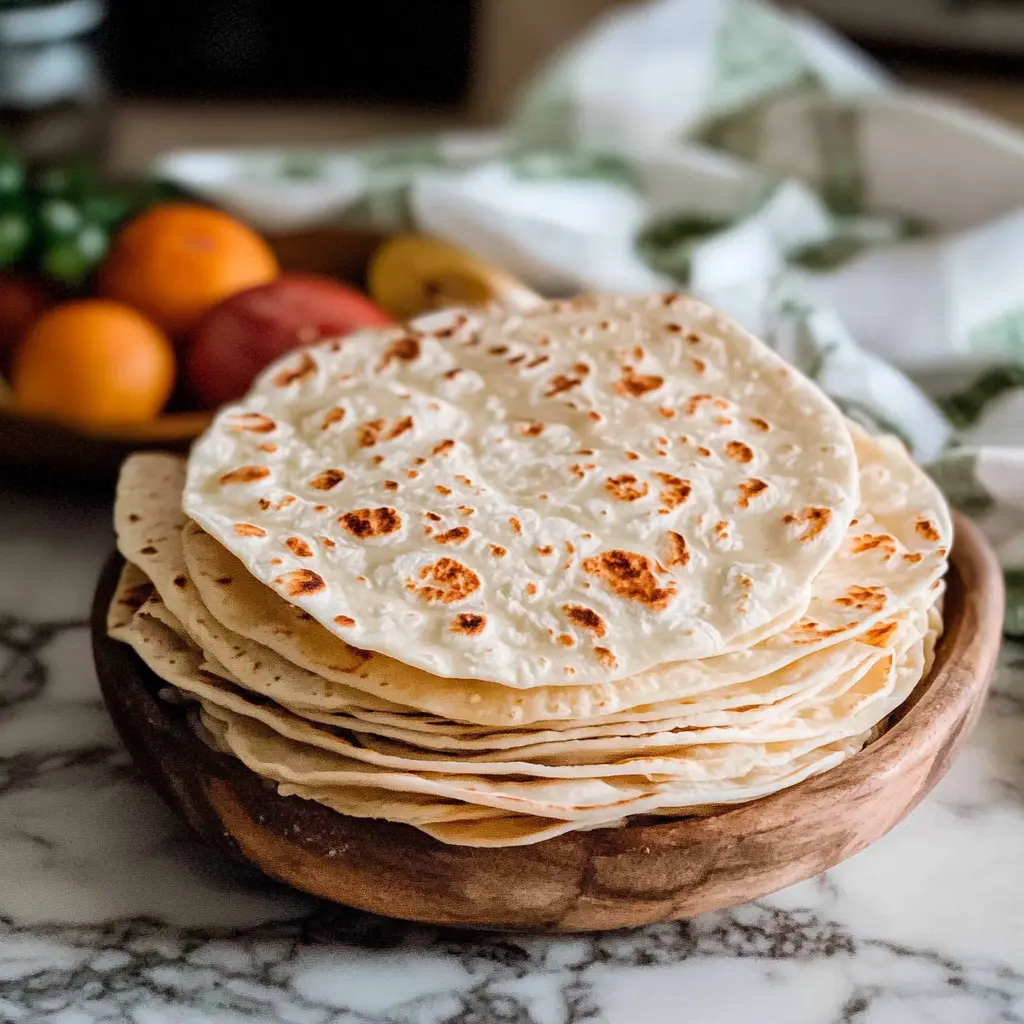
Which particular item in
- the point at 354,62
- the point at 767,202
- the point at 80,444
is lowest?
the point at 354,62

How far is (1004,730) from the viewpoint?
2.92 feet

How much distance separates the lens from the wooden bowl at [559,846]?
0.61 metres

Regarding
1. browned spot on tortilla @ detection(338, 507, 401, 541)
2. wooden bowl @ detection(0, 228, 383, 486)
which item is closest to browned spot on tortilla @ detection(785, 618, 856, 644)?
browned spot on tortilla @ detection(338, 507, 401, 541)

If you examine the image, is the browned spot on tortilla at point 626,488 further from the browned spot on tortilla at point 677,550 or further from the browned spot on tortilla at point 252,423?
the browned spot on tortilla at point 252,423

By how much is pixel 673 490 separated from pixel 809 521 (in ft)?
0.28

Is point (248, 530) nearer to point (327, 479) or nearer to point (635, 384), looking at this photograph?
point (327, 479)

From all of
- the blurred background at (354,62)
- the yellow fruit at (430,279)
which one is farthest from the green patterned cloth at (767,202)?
the blurred background at (354,62)

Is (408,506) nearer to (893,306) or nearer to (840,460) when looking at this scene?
(840,460)

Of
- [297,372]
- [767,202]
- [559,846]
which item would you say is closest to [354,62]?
[767,202]

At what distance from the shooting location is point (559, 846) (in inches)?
23.8

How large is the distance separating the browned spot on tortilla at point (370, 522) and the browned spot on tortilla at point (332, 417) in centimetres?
11

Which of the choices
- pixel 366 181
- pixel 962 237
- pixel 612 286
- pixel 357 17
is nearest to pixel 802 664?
pixel 612 286

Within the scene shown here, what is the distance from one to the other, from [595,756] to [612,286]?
77cm

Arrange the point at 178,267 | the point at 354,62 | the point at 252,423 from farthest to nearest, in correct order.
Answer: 1. the point at 354,62
2. the point at 178,267
3. the point at 252,423
